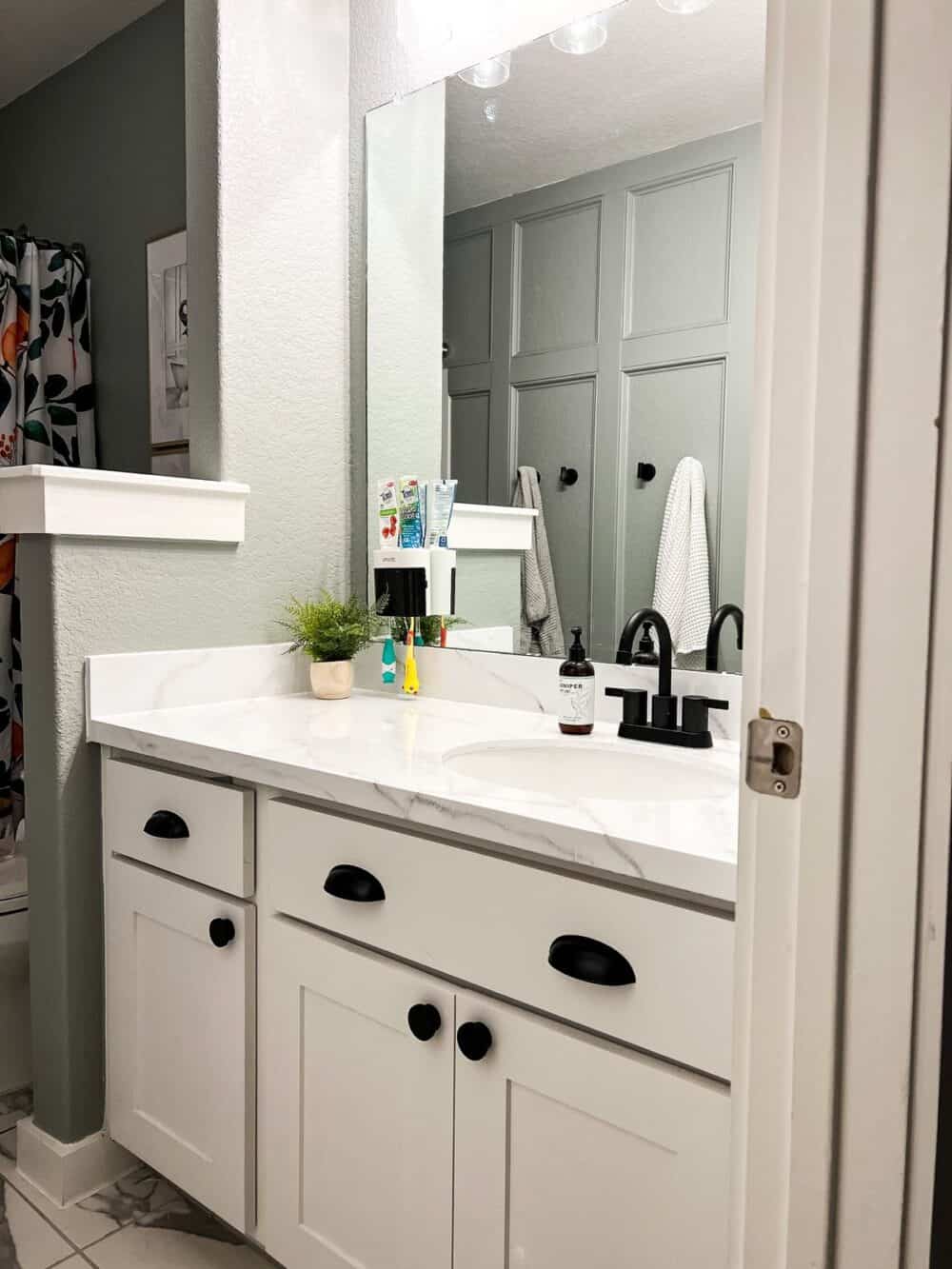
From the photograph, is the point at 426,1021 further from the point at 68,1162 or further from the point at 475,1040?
the point at 68,1162

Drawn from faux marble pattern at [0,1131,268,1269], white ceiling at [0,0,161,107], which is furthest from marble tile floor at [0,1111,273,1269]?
white ceiling at [0,0,161,107]

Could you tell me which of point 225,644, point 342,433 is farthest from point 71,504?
point 342,433

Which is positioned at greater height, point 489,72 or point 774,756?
point 489,72

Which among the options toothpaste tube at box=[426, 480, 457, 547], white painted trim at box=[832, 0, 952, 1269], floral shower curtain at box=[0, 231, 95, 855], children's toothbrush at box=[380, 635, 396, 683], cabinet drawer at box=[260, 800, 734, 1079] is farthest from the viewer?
floral shower curtain at box=[0, 231, 95, 855]

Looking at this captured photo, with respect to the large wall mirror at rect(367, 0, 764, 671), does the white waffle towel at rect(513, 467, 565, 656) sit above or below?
below

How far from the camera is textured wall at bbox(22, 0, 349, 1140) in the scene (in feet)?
5.24

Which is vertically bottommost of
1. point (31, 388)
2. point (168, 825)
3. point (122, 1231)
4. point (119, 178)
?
point (122, 1231)

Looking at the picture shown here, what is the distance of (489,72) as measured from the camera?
1.75 metres

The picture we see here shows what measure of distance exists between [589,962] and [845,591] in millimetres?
532

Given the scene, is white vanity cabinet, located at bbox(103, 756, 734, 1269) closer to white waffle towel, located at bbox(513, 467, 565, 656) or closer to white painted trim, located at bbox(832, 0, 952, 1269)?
white painted trim, located at bbox(832, 0, 952, 1269)

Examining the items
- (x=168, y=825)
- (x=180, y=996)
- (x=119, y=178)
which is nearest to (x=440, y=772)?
(x=168, y=825)

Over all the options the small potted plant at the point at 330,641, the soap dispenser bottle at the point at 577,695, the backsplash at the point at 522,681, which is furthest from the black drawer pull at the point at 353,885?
the small potted plant at the point at 330,641

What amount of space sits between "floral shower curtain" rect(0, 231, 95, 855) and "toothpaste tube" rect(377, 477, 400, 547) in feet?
2.92

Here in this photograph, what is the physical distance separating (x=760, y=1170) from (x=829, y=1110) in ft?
0.24
